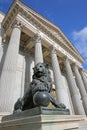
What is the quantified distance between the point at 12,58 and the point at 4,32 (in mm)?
6637

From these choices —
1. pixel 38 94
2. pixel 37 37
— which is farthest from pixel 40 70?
pixel 37 37

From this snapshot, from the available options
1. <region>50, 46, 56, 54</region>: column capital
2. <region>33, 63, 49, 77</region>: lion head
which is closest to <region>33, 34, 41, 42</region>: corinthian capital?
<region>50, 46, 56, 54</region>: column capital

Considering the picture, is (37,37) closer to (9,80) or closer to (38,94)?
(9,80)

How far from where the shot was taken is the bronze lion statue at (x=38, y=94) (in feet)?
10.6

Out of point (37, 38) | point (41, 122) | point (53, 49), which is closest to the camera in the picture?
point (41, 122)

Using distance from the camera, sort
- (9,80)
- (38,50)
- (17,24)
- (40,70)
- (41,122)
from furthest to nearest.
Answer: (38,50)
(17,24)
(9,80)
(40,70)
(41,122)

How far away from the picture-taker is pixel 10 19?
13.8m

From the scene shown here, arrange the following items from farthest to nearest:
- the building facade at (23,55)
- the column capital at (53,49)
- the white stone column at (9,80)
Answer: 1. the column capital at (53,49)
2. the building facade at (23,55)
3. the white stone column at (9,80)

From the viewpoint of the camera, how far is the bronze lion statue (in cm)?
323

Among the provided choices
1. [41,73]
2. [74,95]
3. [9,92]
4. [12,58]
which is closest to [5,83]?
[9,92]

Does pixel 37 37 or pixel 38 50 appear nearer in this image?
pixel 38 50

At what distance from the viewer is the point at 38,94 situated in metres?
3.27

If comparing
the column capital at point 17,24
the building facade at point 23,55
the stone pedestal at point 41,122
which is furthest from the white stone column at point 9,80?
the stone pedestal at point 41,122

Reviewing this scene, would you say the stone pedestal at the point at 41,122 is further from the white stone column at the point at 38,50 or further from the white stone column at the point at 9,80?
the white stone column at the point at 38,50
